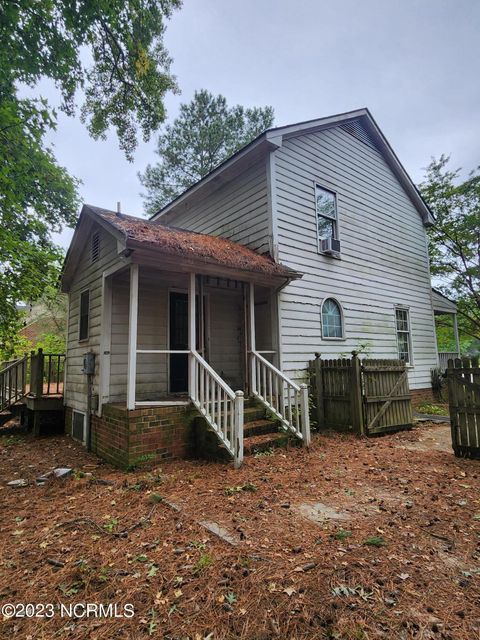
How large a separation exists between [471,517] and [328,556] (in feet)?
5.66

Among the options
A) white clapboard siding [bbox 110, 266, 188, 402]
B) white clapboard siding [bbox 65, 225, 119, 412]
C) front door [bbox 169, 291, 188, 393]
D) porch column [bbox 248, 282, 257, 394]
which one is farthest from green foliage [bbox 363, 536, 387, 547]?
white clapboard siding [bbox 65, 225, 119, 412]

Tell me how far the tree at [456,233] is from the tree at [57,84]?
519 inches

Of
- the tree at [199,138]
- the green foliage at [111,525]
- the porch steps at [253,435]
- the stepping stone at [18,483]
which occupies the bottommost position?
the stepping stone at [18,483]

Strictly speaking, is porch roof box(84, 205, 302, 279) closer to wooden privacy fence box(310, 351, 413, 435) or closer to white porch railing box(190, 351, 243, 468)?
white porch railing box(190, 351, 243, 468)

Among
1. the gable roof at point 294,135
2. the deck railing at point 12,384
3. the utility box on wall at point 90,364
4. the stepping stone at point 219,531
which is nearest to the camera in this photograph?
the stepping stone at point 219,531

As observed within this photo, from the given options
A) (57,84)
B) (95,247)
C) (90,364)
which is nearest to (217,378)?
(90,364)

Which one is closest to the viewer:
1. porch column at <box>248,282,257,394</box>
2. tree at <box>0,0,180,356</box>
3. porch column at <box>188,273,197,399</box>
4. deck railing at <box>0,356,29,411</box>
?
porch column at <box>188,273,197,399</box>

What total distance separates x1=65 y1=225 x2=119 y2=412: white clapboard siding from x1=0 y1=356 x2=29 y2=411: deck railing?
1.85 meters

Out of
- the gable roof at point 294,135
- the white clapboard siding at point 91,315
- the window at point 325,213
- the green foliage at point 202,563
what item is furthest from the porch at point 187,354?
the gable roof at point 294,135

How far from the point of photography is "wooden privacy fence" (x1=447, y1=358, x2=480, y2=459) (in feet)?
16.7

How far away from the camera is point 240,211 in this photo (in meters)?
8.65

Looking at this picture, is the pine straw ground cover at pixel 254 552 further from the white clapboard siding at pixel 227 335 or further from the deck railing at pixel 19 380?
the deck railing at pixel 19 380

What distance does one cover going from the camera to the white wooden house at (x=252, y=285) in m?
5.82

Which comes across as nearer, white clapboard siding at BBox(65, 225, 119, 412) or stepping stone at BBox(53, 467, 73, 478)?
stepping stone at BBox(53, 467, 73, 478)
